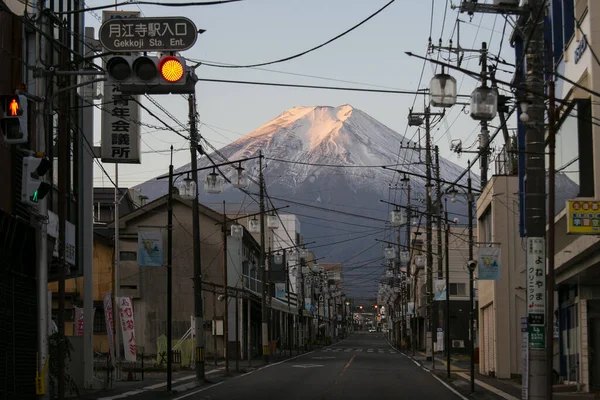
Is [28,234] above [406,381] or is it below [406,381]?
above

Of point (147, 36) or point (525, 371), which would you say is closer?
point (147, 36)

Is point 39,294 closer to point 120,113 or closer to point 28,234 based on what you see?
point 28,234

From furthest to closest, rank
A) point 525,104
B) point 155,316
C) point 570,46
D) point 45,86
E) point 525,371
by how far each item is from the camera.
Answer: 1. point 155,316
2. point 570,46
3. point 525,371
4. point 45,86
5. point 525,104

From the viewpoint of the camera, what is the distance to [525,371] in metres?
22.8

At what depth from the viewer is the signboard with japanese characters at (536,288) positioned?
2059cm

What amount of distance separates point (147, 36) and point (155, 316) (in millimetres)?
47831

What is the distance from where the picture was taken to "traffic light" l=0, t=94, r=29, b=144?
16.7 m

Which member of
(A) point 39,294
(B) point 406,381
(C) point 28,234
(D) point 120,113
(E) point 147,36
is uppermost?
(D) point 120,113

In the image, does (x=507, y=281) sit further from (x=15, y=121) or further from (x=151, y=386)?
(x=15, y=121)

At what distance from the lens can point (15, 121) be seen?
16.8 metres

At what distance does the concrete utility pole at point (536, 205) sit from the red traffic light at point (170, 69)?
9.98 metres

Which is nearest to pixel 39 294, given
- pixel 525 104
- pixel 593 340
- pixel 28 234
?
pixel 28 234

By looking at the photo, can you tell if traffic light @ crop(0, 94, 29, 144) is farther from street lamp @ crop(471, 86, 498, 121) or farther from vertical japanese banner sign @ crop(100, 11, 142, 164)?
vertical japanese banner sign @ crop(100, 11, 142, 164)

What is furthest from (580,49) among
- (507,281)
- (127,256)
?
(127,256)
